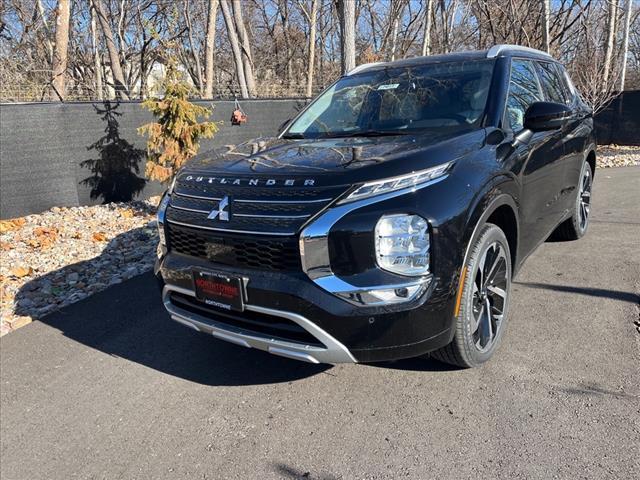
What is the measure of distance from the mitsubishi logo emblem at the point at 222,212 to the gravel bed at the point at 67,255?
2.70 meters

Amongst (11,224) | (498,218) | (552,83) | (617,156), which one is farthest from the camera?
(617,156)

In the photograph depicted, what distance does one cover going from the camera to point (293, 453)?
246cm

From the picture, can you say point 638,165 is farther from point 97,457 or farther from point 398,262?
point 97,457

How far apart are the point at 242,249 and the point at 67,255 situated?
433 centimetres

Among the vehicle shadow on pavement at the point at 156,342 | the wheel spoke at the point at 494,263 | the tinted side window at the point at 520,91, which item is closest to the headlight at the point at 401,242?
the wheel spoke at the point at 494,263

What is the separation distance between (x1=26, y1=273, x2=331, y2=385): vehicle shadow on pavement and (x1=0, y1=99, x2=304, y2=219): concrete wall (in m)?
3.94

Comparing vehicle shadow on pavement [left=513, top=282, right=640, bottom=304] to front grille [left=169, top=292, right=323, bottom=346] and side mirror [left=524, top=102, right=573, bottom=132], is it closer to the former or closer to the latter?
side mirror [left=524, top=102, right=573, bottom=132]

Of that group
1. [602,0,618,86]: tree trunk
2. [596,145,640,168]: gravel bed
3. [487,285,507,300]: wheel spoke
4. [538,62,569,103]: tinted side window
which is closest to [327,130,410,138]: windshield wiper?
[487,285,507,300]: wheel spoke

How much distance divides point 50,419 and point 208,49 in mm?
14861

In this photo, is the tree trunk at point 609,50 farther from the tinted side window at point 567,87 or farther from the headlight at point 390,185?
the headlight at point 390,185

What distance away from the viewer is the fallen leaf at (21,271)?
5329 millimetres

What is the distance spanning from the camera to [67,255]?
6000mm

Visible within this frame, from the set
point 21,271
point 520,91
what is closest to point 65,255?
point 21,271

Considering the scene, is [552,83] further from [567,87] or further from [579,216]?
[579,216]
